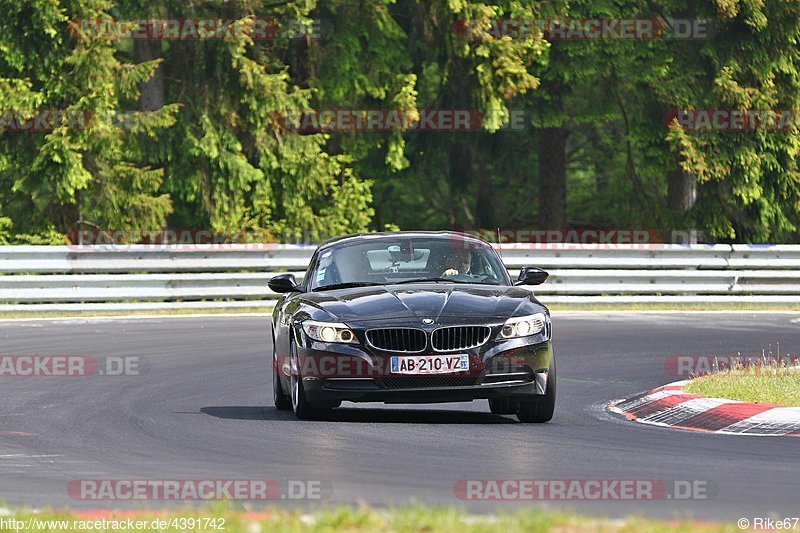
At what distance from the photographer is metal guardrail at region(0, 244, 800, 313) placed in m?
25.2

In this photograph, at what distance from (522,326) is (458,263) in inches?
60.9

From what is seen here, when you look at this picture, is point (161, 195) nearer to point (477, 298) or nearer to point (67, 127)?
point (67, 127)

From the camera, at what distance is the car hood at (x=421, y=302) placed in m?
11.9

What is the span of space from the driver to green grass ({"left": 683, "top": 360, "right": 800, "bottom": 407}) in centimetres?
214

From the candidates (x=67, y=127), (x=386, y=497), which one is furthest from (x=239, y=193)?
(x=386, y=497)

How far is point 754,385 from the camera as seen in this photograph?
13555mm

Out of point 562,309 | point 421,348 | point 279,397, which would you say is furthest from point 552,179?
point 421,348

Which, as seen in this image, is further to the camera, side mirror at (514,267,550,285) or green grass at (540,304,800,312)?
green grass at (540,304,800,312)

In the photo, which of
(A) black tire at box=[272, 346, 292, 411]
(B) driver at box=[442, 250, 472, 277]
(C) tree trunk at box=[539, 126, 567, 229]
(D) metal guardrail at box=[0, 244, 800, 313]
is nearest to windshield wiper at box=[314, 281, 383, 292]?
(B) driver at box=[442, 250, 472, 277]

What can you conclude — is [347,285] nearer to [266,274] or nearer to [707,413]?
[707,413]

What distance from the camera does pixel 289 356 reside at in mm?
12758

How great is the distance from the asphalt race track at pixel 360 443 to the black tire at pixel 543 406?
0.12m

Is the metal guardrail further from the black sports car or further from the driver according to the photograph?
the black sports car

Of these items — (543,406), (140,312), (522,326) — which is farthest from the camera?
(140,312)
